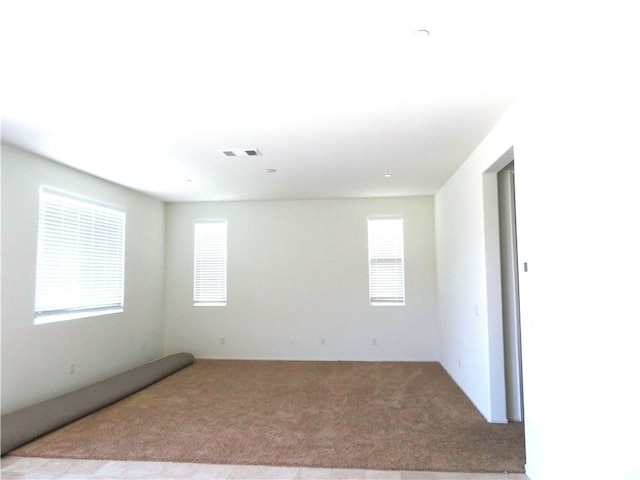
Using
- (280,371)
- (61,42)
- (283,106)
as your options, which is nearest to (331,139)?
(283,106)

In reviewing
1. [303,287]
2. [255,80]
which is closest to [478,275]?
[255,80]

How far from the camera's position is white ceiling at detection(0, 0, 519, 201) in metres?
1.90

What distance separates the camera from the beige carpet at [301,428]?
3023 millimetres

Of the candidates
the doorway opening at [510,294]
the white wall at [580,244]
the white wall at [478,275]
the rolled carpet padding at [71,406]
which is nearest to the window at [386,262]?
the white wall at [478,275]

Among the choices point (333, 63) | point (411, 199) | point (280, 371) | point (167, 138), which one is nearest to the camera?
point (333, 63)

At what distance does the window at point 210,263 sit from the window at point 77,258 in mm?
1425

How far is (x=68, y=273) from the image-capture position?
15.1 feet

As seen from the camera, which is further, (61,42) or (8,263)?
(8,263)

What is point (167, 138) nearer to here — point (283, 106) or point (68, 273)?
point (283, 106)

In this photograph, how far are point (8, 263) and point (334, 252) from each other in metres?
4.31

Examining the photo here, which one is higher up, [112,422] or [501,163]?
[501,163]

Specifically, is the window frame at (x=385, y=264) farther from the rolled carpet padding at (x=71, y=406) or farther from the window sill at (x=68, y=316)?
the window sill at (x=68, y=316)

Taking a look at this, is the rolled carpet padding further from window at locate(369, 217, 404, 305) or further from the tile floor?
window at locate(369, 217, 404, 305)

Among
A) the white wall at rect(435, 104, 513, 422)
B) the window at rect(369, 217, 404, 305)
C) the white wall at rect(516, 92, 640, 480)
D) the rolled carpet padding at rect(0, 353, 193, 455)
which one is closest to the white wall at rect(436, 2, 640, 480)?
the white wall at rect(516, 92, 640, 480)
